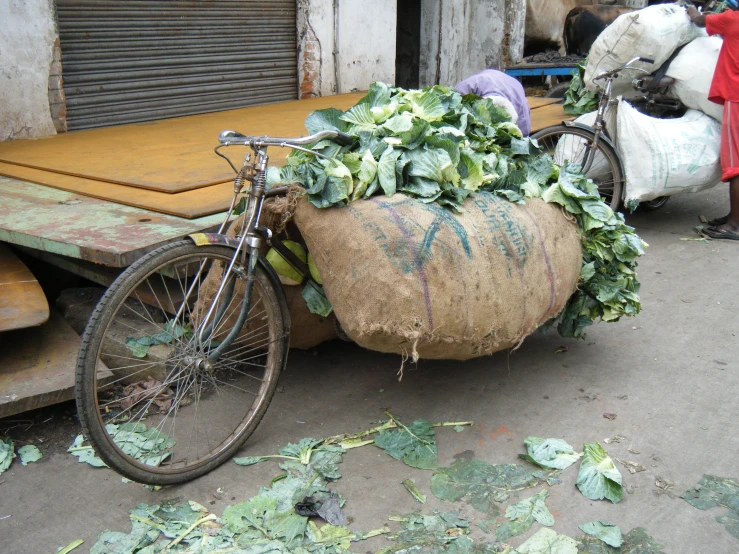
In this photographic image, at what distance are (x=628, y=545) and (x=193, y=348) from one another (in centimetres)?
176

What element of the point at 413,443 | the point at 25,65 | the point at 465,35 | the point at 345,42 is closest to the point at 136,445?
the point at 413,443

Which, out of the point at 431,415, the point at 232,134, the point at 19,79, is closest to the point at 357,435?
the point at 431,415

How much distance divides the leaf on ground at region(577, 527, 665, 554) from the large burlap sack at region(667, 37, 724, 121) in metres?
4.03

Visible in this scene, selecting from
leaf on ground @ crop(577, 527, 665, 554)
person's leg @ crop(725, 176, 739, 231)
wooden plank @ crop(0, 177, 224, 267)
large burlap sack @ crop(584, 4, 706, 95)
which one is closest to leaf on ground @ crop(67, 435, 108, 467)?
wooden plank @ crop(0, 177, 224, 267)

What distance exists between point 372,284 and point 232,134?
836mm

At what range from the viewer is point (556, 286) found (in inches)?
125

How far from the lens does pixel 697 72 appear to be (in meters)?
5.55

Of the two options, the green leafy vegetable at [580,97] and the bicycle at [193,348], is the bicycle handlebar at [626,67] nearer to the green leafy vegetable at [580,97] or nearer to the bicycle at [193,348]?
the green leafy vegetable at [580,97]

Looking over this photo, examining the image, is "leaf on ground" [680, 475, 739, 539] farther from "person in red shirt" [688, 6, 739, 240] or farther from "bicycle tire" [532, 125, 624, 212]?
"person in red shirt" [688, 6, 739, 240]

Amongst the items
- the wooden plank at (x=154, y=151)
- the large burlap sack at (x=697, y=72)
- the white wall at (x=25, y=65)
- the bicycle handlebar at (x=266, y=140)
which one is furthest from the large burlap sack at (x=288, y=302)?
the large burlap sack at (x=697, y=72)

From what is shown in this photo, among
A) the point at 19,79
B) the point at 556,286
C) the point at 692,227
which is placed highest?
the point at 19,79

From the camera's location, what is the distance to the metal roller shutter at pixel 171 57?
5770 mm

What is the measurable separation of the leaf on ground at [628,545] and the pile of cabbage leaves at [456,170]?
126 cm

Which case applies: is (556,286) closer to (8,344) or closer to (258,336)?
(258,336)
